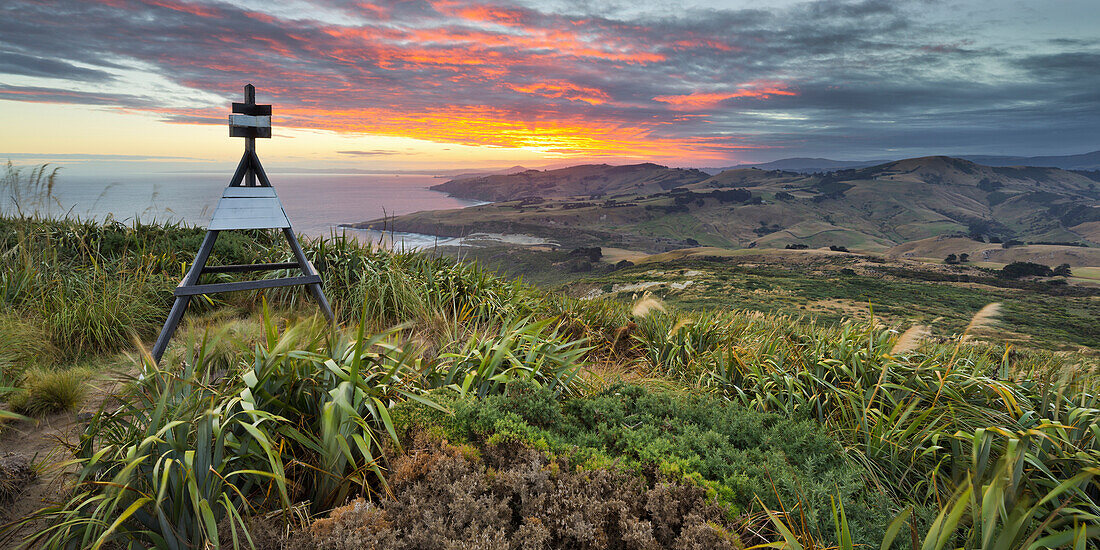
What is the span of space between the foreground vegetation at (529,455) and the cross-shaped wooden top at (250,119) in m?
2.00

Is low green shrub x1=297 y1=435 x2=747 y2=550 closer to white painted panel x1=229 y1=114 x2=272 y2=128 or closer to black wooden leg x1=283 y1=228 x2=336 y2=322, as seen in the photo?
black wooden leg x1=283 y1=228 x2=336 y2=322

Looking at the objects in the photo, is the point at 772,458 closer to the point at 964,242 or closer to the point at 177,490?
the point at 177,490

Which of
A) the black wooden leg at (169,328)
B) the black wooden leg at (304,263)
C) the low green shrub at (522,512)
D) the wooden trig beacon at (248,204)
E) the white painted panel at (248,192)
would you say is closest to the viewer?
the low green shrub at (522,512)

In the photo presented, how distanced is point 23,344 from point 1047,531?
8.08 m

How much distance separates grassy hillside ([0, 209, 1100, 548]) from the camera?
1.97 m

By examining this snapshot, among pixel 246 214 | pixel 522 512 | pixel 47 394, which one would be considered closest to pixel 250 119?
pixel 246 214

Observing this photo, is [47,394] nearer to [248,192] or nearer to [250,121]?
[248,192]

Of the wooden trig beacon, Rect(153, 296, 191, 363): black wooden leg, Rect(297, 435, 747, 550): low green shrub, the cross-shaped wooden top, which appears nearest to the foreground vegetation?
Rect(297, 435, 747, 550): low green shrub

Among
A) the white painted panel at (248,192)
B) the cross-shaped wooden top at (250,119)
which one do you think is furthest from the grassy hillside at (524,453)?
the cross-shaped wooden top at (250,119)

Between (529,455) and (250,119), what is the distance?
15.0ft

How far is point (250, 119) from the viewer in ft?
15.5

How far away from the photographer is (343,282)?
720 cm

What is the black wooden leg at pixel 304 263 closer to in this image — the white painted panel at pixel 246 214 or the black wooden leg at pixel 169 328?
the white painted panel at pixel 246 214

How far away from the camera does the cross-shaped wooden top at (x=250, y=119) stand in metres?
4.66
